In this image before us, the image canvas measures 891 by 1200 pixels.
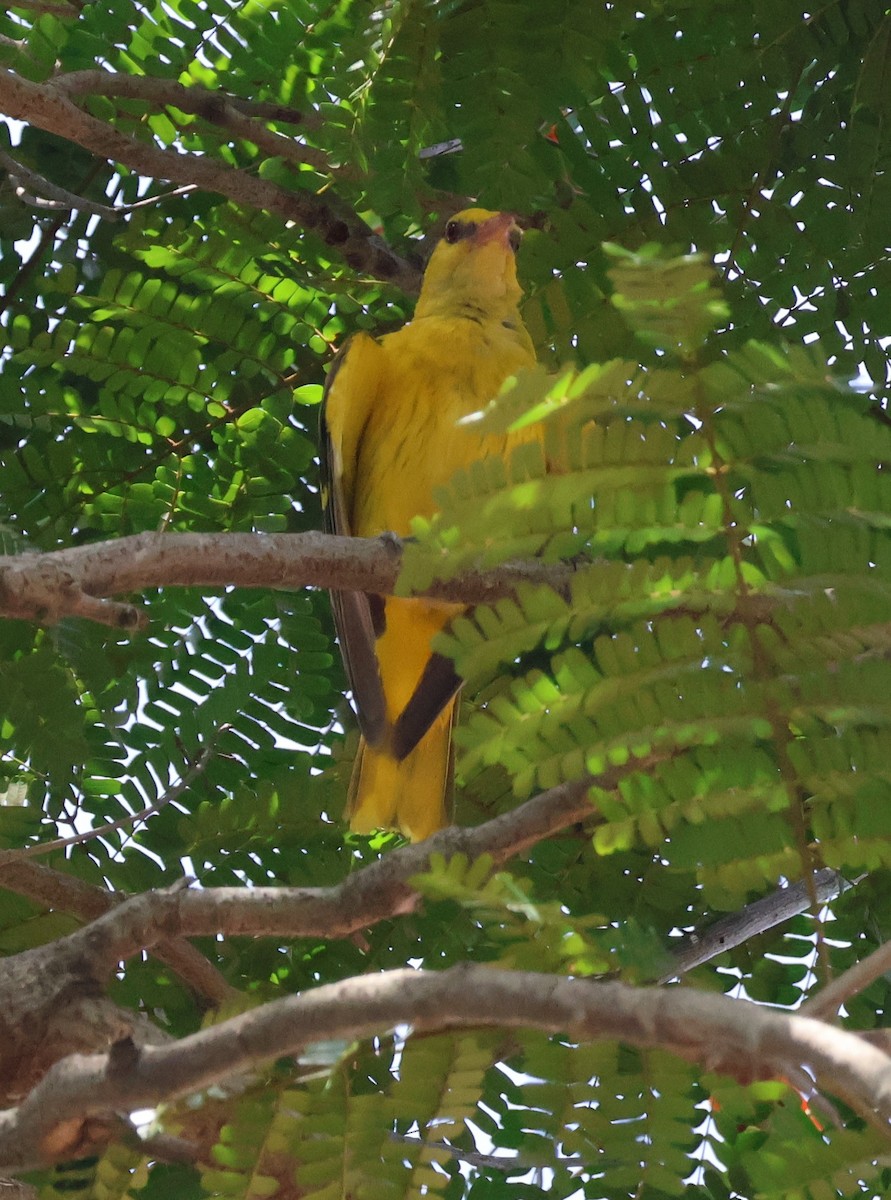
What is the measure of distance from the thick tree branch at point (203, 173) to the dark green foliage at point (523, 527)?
5 cm

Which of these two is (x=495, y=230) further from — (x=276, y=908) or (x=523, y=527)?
(x=523, y=527)

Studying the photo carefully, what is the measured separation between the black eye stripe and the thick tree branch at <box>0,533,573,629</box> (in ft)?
4.35

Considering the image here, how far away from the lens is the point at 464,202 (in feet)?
9.11

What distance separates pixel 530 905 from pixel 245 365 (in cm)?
164

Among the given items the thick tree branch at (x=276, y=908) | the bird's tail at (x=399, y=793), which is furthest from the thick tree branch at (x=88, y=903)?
the bird's tail at (x=399, y=793)

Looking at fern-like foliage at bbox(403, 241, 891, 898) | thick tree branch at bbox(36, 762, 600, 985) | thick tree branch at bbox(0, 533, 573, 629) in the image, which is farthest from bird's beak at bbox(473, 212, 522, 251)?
fern-like foliage at bbox(403, 241, 891, 898)

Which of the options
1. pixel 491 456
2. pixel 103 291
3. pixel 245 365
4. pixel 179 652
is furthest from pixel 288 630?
pixel 491 456

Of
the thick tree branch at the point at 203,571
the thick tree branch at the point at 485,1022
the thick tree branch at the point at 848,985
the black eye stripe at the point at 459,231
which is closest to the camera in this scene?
the thick tree branch at the point at 485,1022

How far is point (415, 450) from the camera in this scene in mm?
3039

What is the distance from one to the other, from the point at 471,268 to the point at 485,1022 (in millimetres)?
2518

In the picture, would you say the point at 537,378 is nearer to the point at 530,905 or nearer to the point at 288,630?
the point at 530,905

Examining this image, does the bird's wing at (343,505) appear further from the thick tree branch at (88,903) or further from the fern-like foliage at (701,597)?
the fern-like foliage at (701,597)

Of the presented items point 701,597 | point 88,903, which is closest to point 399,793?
point 88,903

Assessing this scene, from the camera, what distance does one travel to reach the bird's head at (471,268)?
3.23 meters
